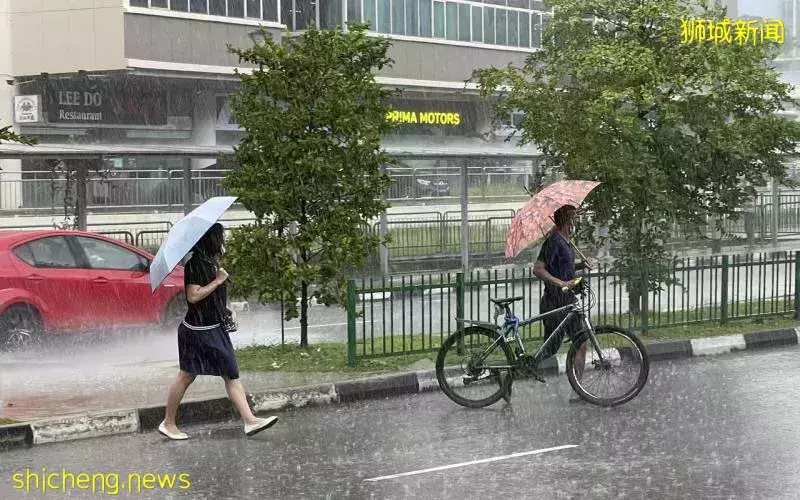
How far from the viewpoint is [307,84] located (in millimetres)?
12242

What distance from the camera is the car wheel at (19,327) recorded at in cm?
1280

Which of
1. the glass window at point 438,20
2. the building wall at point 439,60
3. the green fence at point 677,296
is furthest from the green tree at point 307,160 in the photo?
the glass window at point 438,20

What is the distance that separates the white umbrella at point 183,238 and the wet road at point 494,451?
1299 millimetres

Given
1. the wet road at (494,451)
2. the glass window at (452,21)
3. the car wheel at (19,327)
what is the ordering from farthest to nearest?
the glass window at (452,21) < the car wheel at (19,327) < the wet road at (494,451)

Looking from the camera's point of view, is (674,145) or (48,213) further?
(48,213)

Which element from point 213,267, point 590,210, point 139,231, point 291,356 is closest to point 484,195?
point 139,231

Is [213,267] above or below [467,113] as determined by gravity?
below

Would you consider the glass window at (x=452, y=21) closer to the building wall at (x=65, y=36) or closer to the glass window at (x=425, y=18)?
the glass window at (x=425, y=18)

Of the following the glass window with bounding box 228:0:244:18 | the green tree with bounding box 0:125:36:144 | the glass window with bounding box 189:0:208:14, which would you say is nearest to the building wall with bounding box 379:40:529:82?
the glass window with bounding box 228:0:244:18

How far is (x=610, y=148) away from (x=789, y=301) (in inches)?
126

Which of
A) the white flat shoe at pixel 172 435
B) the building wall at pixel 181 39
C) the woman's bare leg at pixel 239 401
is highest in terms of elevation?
the building wall at pixel 181 39

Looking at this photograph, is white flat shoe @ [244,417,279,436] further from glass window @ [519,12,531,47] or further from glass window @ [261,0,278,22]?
glass window @ [519,12,531,47]

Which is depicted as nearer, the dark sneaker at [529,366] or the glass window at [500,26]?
the dark sneaker at [529,366]

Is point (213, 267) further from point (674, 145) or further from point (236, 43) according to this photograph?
point (236, 43)
